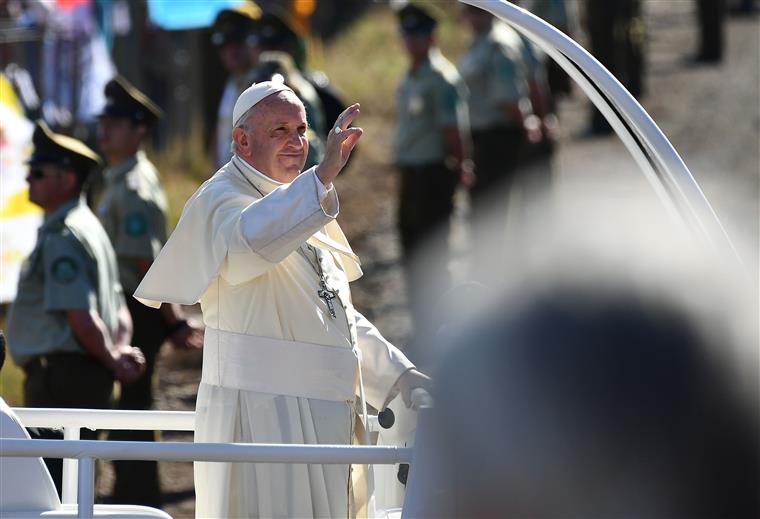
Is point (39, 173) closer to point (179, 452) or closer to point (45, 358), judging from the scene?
point (45, 358)

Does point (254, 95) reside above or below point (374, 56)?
below

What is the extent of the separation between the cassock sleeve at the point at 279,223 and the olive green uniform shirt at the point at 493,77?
7.33 meters

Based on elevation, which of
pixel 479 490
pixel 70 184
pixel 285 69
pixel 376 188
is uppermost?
pixel 376 188

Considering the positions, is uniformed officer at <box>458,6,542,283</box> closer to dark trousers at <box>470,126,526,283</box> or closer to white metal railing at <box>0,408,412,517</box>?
dark trousers at <box>470,126,526,283</box>

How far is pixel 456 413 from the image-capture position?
113 inches

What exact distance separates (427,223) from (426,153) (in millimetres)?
487

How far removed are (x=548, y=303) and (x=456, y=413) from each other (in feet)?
0.95

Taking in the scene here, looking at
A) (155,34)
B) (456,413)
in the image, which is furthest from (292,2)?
(456,413)

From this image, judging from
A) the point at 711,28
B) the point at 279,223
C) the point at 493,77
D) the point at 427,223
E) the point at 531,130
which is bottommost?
the point at 279,223

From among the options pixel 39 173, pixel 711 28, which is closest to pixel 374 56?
pixel 711 28

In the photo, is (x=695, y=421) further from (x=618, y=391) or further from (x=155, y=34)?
(x=155, y=34)

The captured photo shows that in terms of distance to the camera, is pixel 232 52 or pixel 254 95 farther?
pixel 232 52

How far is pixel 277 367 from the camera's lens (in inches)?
175

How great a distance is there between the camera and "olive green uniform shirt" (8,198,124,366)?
652cm
